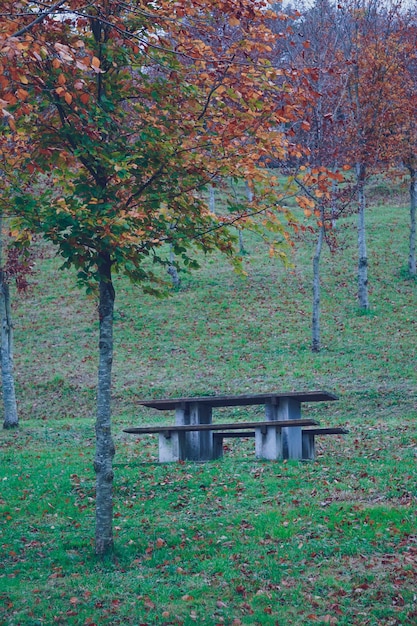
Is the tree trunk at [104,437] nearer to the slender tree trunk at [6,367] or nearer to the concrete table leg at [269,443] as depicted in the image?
the concrete table leg at [269,443]

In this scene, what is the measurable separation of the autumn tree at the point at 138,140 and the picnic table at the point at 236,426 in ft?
12.2

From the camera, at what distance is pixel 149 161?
7926 mm

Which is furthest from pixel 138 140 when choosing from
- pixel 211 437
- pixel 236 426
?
pixel 211 437

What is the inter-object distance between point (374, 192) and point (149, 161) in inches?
1653

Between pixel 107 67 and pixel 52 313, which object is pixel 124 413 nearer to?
pixel 52 313

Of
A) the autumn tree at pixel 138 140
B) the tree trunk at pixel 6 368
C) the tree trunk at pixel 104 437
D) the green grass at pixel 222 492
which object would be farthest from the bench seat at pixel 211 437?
the tree trunk at pixel 6 368

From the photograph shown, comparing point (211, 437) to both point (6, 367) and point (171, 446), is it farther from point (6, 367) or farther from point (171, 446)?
point (6, 367)

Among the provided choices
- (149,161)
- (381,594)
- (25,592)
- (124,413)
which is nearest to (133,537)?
(25,592)

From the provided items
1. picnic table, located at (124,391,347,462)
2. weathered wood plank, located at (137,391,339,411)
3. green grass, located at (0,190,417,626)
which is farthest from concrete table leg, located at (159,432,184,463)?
weathered wood plank, located at (137,391,339,411)

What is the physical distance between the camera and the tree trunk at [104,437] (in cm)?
788

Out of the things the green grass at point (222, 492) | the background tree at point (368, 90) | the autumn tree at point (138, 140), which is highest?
the background tree at point (368, 90)

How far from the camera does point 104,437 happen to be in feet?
26.4

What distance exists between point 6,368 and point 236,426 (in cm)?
884

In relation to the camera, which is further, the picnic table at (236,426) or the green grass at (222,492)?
the picnic table at (236,426)
